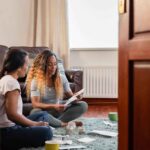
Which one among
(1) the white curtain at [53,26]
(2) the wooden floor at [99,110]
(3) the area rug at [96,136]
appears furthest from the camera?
(1) the white curtain at [53,26]

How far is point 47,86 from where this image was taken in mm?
3443

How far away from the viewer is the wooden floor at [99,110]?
4574 mm

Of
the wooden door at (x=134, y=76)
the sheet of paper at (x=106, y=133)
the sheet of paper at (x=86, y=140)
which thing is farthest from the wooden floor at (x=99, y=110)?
the wooden door at (x=134, y=76)

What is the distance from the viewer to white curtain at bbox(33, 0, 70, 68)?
544 cm

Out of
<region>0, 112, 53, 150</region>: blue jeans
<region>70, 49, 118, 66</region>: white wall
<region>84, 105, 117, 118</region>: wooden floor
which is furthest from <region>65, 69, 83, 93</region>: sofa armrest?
<region>0, 112, 53, 150</region>: blue jeans

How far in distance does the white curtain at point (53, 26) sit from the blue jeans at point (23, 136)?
2832 millimetres

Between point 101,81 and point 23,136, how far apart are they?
10.0 feet

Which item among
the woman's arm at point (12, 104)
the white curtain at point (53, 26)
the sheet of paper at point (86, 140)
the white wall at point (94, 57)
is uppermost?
the white curtain at point (53, 26)

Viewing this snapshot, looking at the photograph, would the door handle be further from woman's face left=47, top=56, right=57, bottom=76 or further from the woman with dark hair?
woman's face left=47, top=56, right=57, bottom=76

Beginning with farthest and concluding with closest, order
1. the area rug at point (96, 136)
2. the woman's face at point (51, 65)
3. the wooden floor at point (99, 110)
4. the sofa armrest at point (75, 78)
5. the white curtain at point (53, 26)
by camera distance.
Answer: the white curtain at point (53, 26), the wooden floor at point (99, 110), the sofa armrest at point (75, 78), the woman's face at point (51, 65), the area rug at point (96, 136)

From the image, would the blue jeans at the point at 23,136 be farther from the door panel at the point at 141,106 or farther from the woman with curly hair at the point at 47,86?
the door panel at the point at 141,106

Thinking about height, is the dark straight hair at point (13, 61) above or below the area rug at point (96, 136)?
above

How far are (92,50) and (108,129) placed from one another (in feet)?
7.78

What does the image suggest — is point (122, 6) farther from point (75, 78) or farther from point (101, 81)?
point (101, 81)
